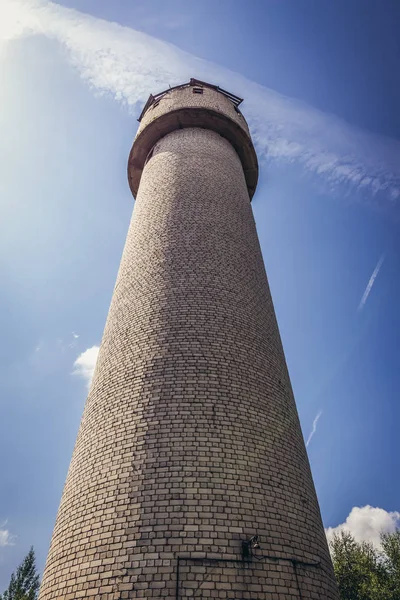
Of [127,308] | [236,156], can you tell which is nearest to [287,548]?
[127,308]

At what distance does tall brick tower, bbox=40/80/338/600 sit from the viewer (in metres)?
4.25

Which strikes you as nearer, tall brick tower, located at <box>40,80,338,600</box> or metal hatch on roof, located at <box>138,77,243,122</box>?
tall brick tower, located at <box>40,80,338,600</box>

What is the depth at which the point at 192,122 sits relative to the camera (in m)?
12.1

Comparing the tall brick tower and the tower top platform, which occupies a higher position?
the tower top platform

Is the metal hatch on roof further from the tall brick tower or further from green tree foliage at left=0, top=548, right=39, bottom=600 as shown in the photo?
green tree foliage at left=0, top=548, right=39, bottom=600

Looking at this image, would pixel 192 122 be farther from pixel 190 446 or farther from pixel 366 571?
pixel 366 571

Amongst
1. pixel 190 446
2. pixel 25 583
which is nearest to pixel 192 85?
pixel 190 446

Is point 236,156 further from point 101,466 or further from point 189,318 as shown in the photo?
point 101,466

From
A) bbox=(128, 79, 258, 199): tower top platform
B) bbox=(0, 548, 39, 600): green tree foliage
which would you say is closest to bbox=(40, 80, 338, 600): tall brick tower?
bbox=(128, 79, 258, 199): tower top platform

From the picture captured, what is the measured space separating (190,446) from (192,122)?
9880 millimetres

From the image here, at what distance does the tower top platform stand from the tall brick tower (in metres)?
4.10

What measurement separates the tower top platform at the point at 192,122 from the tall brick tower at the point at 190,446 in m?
4.10

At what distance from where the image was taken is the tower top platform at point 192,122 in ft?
39.4

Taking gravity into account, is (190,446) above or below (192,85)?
below
